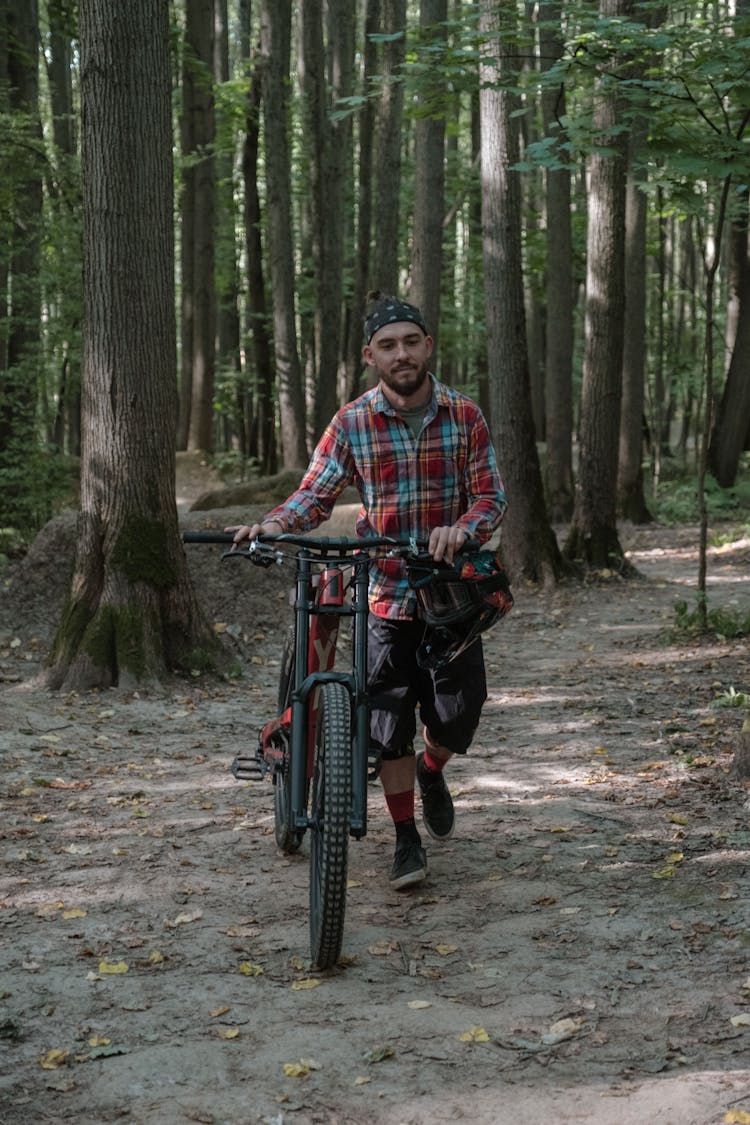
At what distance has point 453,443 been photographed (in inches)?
178

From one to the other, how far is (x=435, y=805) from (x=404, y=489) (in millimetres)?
1455

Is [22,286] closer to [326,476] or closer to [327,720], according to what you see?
[326,476]

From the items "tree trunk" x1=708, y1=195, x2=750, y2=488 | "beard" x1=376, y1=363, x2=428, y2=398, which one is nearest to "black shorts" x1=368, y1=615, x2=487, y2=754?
"beard" x1=376, y1=363, x2=428, y2=398

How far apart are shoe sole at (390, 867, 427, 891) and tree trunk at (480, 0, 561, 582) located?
826cm

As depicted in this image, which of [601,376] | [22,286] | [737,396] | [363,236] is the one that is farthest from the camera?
[363,236]

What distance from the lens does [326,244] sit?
64.0ft

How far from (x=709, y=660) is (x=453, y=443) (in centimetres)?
521

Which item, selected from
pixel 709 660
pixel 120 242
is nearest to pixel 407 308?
pixel 120 242

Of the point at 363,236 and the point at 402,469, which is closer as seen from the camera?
the point at 402,469

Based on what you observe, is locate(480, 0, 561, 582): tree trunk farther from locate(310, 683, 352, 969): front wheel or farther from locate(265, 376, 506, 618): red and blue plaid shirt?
locate(310, 683, 352, 969): front wheel

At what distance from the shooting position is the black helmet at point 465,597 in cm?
429

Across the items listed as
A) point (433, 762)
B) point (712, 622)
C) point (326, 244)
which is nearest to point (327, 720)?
point (433, 762)

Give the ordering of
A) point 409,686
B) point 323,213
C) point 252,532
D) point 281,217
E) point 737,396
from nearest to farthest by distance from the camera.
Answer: point 252,532, point 409,686, point 281,217, point 737,396, point 323,213

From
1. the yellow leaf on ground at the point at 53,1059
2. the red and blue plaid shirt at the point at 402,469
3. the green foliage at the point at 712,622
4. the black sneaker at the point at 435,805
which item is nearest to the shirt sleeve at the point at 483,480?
the red and blue plaid shirt at the point at 402,469
